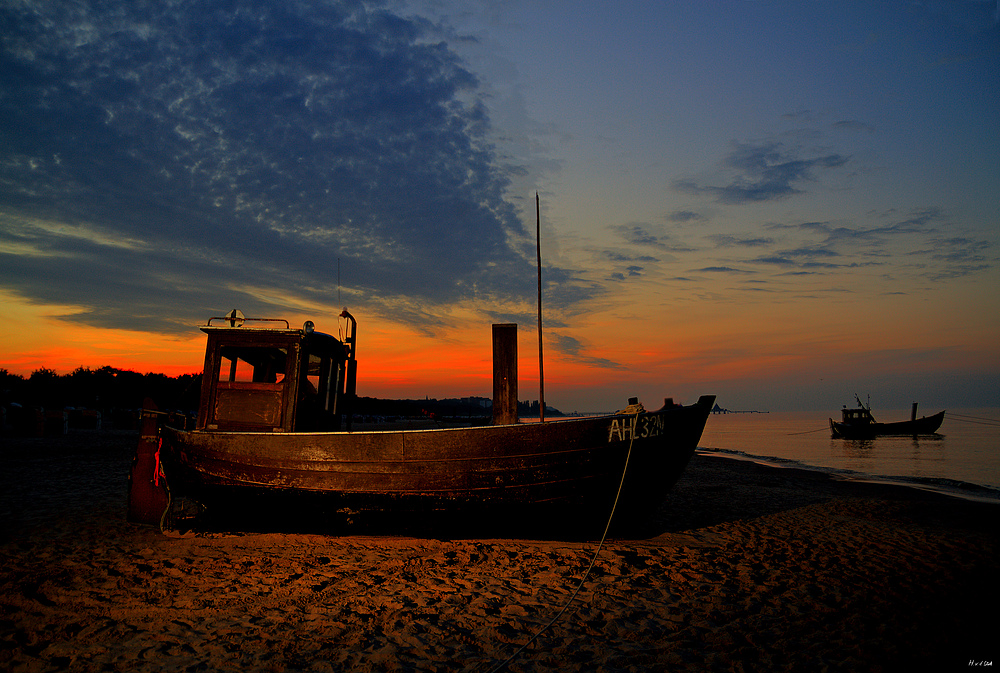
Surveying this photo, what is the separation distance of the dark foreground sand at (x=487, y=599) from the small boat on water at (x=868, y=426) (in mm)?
39732

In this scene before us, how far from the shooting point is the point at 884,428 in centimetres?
4428

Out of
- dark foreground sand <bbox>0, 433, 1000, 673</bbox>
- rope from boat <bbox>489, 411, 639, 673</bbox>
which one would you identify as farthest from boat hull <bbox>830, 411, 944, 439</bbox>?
rope from boat <bbox>489, 411, 639, 673</bbox>

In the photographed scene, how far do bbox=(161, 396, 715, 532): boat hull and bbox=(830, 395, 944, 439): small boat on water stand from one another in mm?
42930

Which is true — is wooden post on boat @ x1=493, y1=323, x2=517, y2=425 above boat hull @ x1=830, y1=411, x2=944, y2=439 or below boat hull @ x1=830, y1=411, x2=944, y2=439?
above

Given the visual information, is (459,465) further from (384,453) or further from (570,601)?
(570,601)

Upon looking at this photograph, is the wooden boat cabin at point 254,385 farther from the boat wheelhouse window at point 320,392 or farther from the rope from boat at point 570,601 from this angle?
the rope from boat at point 570,601

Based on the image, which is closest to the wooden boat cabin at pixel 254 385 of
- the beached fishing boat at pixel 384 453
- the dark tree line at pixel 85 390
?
the beached fishing boat at pixel 384 453

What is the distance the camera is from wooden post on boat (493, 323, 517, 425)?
7.31 metres

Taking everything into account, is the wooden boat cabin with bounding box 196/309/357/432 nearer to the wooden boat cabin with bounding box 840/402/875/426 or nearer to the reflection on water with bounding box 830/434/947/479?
the reflection on water with bounding box 830/434/947/479

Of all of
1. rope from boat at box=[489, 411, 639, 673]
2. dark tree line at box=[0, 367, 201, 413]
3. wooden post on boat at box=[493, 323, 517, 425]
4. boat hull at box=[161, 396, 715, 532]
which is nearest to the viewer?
rope from boat at box=[489, 411, 639, 673]

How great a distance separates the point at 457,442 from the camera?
20.9ft

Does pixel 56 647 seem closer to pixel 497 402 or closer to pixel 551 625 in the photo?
pixel 551 625

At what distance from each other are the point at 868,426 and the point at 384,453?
48180 mm

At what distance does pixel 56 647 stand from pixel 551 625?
161 inches
